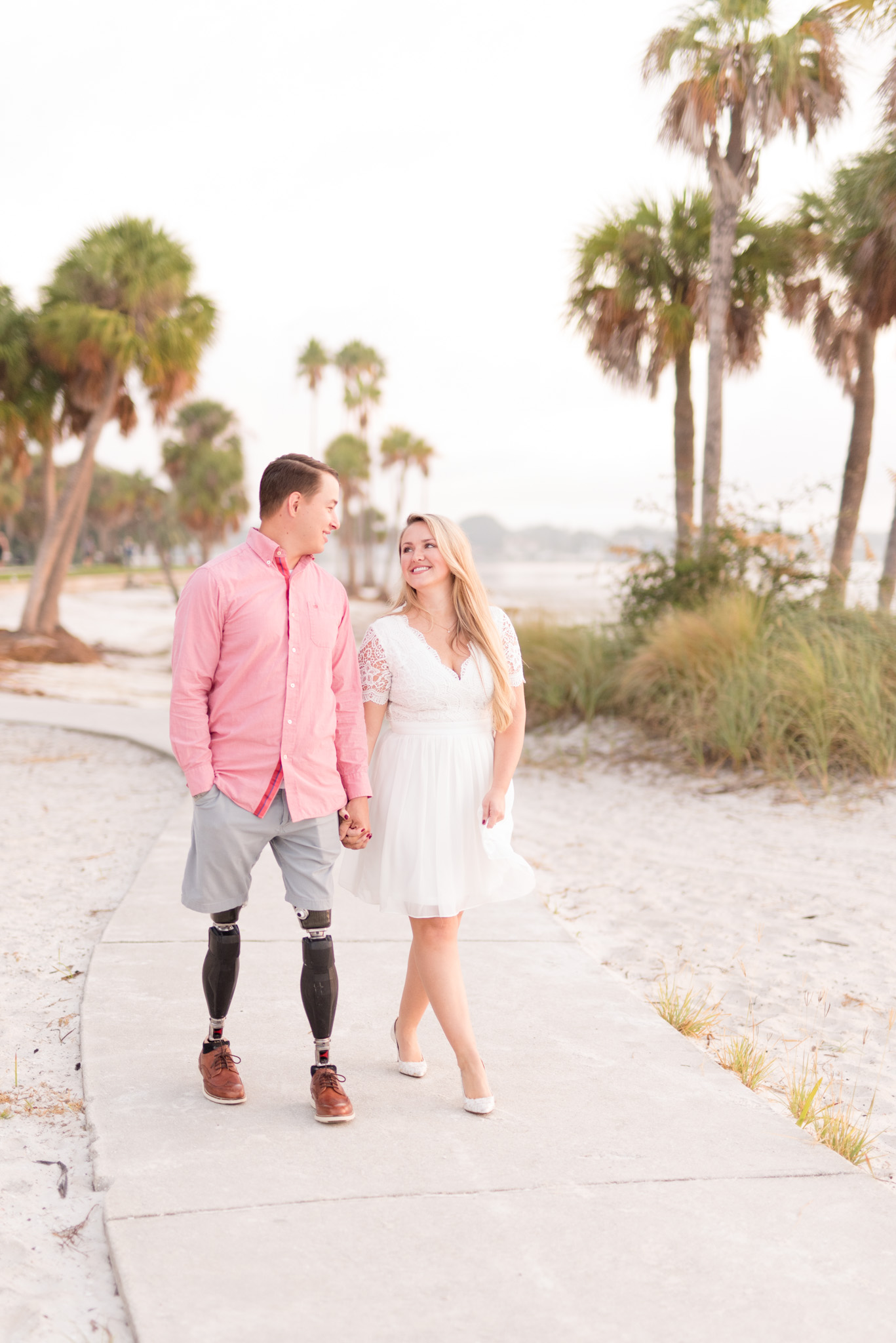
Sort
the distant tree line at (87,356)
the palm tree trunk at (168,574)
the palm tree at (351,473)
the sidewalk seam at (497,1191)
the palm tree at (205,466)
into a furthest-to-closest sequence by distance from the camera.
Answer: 1. the palm tree at (351,473)
2. the palm tree at (205,466)
3. the palm tree trunk at (168,574)
4. the distant tree line at (87,356)
5. the sidewalk seam at (497,1191)

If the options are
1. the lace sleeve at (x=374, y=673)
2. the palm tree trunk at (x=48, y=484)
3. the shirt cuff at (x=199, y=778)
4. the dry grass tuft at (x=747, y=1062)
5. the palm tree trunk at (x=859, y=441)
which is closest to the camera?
the shirt cuff at (x=199, y=778)

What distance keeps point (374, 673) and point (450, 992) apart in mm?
944

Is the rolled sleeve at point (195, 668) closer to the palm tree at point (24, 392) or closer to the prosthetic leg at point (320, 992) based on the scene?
the prosthetic leg at point (320, 992)

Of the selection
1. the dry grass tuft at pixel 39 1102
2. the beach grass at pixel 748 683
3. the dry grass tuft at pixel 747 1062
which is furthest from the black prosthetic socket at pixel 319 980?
the beach grass at pixel 748 683

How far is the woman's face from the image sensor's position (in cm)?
309

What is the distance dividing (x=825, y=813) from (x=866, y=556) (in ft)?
11.0

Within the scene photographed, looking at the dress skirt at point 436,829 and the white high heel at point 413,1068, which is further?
the white high heel at point 413,1068

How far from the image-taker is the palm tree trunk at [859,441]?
18.1m

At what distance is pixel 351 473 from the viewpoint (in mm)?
62938

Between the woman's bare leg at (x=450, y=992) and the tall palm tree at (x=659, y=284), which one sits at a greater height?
the tall palm tree at (x=659, y=284)

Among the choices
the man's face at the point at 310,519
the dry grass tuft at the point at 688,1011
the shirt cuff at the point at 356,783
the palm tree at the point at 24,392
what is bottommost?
the dry grass tuft at the point at 688,1011

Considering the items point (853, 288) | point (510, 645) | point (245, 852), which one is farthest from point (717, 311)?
point (245, 852)

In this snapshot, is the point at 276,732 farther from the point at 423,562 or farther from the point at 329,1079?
the point at 329,1079

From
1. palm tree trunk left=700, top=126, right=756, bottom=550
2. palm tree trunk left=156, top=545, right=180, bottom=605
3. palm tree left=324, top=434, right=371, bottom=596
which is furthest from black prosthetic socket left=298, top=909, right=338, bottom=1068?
palm tree left=324, top=434, right=371, bottom=596
